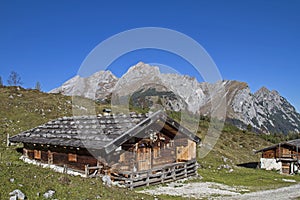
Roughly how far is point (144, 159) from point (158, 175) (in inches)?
56.8

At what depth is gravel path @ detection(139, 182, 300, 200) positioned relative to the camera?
1712cm

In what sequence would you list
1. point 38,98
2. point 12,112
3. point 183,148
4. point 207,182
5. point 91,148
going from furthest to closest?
point 38,98 → point 12,112 → point 183,148 → point 207,182 → point 91,148

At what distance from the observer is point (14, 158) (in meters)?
23.4

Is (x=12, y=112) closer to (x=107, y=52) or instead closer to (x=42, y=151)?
(x=42, y=151)

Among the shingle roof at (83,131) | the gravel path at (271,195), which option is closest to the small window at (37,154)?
the shingle roof at (83,131)

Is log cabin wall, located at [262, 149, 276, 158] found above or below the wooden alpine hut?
below

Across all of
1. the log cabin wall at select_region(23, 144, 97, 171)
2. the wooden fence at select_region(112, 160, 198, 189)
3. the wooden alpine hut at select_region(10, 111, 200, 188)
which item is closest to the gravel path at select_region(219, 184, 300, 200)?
the wooden fence at select_region(112, 160, 198, 189)

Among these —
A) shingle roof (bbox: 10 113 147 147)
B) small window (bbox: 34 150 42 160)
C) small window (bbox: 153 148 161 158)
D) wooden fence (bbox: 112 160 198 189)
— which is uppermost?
shingle roof (bbox: 10 113 147 147)

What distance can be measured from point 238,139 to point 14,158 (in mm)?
47651

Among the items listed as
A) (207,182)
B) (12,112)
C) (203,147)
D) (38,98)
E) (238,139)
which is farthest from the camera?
(238,139)

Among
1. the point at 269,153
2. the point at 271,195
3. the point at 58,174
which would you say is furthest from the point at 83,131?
the point at 269,153

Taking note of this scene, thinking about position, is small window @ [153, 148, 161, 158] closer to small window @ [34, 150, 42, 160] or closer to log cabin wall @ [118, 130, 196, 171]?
log cabin wall @ [118, 130, 196, 171]

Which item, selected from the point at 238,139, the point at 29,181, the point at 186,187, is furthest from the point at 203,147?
the point at 29,181

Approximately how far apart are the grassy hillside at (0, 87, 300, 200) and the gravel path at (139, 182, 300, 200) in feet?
5.77
